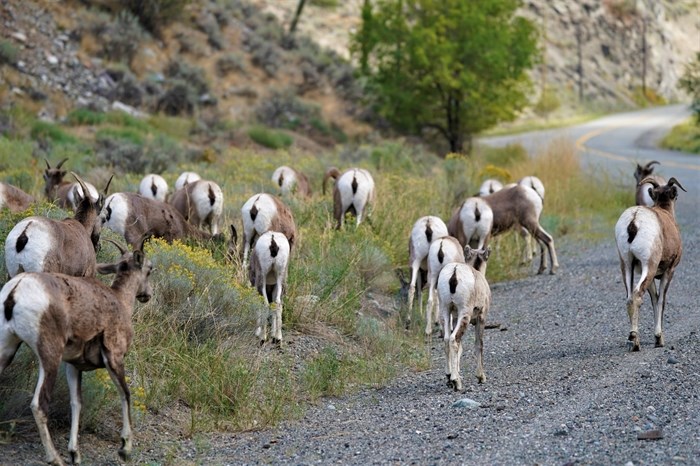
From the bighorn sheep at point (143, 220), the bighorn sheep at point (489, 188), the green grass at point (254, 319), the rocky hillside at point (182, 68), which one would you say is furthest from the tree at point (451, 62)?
the bighorn sheep at point (143, 220)

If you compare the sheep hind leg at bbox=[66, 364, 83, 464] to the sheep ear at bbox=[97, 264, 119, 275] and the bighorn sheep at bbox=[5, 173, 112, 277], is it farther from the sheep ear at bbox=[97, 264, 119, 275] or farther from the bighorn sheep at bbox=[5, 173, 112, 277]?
the bighorn sheep at bbox=[5, 173, 112, 277]

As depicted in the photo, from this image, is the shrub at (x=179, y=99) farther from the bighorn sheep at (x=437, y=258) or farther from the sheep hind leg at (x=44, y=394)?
the sheep hind leg at (x=44, y=394)

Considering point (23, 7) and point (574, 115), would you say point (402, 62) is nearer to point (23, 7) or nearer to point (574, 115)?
point (23, 7)

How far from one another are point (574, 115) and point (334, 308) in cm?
5444

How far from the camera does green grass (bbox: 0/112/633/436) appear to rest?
9.35m

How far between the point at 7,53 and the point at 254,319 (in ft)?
74.3

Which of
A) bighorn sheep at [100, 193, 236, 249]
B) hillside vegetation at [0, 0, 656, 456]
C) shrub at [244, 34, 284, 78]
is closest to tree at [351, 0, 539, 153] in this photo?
hillside vegetation at [0, 0, 656, 456]

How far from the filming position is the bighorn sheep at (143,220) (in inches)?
527

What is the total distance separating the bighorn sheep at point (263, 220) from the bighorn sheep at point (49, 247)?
3.08 m

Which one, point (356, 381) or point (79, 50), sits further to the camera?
point (79, 50)

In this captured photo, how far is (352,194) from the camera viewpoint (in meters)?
17.2

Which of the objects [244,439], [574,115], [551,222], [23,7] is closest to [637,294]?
[244,439]

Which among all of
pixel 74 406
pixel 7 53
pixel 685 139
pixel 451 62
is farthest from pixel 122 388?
pixel 685 139

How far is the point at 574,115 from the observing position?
64.6 m
